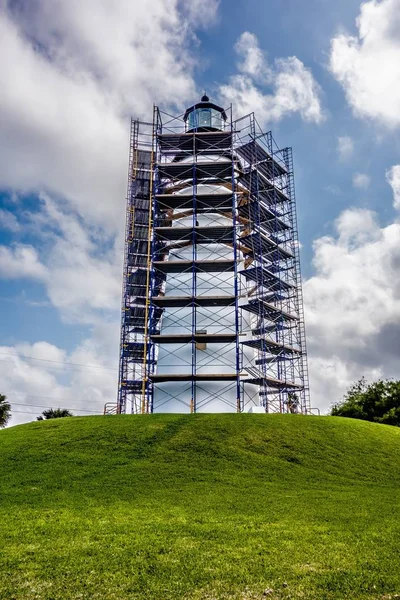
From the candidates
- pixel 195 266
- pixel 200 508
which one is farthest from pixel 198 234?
pixel 200 508

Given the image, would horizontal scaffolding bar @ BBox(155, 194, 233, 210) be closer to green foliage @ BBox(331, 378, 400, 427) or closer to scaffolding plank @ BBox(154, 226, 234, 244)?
scaffolding plank @ BBox(154, 226, 234, 244)

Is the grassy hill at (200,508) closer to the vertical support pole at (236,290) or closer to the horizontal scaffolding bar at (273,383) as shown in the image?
the vertical support pole at (236,290)

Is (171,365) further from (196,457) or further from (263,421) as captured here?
(196,457)

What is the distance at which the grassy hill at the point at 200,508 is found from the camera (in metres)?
7.09

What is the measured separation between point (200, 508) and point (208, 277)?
26.9m

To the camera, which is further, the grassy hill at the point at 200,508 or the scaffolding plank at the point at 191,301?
the scaffolding plank at the point at 191,301

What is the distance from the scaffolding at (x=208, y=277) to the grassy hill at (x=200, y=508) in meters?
11.5

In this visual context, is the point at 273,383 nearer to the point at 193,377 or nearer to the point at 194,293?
the point at 193,377

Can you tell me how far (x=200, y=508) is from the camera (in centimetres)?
1191

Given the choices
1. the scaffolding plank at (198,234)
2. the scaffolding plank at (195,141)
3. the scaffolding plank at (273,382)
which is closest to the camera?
the scaffolding plank at (273,382)

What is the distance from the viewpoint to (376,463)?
60.3 feet

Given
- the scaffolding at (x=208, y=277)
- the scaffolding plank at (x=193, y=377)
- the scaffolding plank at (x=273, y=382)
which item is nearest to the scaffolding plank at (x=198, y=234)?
the scaffolding at (x=208, y=277)

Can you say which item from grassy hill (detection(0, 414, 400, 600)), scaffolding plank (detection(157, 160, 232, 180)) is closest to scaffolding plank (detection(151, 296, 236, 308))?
scaffolding plank (detection(157, 160, 232, 180))

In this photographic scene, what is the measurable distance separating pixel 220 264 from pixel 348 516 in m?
27.4
